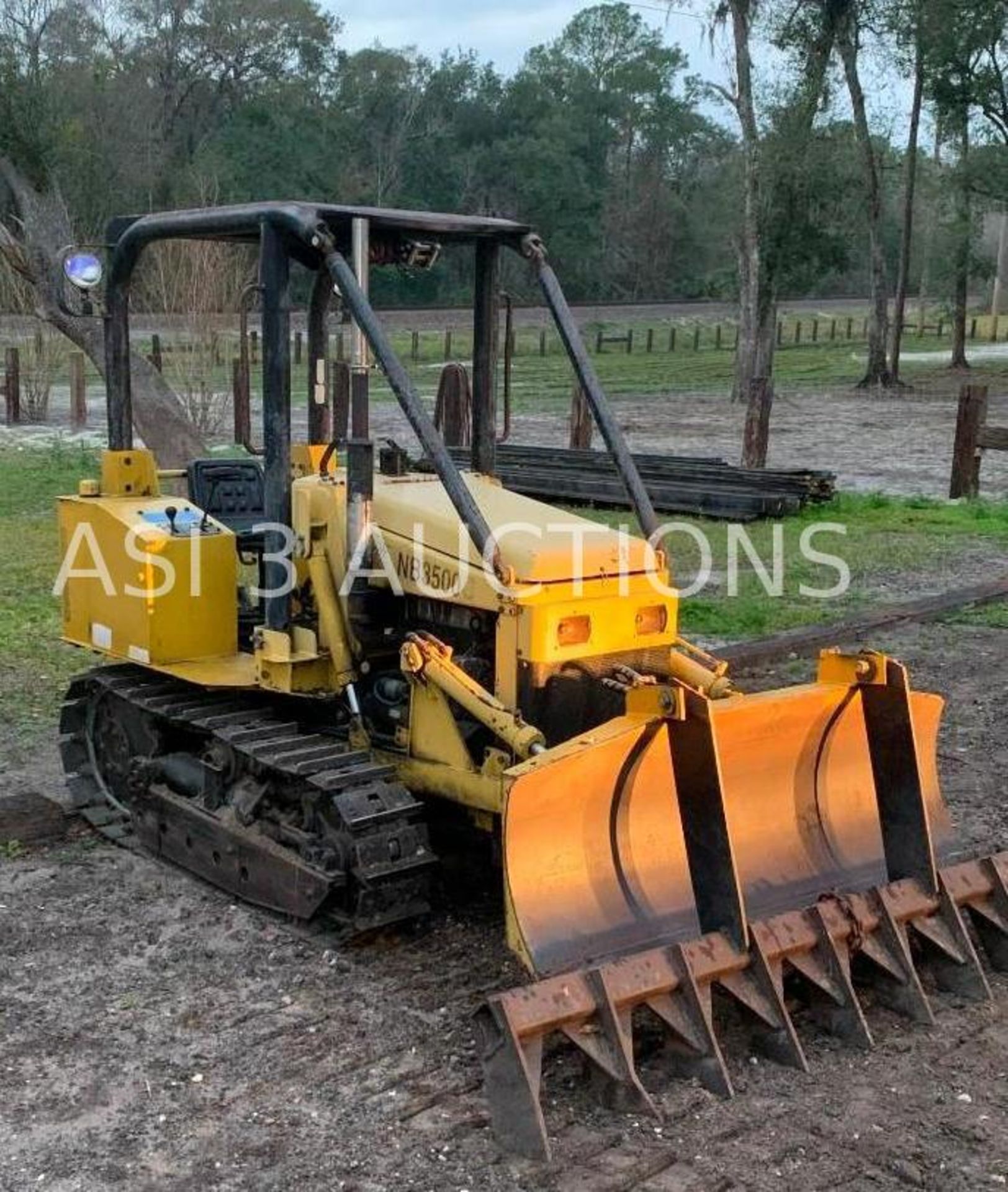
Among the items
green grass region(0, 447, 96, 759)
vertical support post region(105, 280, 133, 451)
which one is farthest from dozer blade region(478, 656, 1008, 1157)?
green grass region(0, 447, 96, 759)

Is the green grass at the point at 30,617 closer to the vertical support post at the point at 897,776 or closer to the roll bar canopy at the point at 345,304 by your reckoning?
the roll bar canopy at the point at 345,304

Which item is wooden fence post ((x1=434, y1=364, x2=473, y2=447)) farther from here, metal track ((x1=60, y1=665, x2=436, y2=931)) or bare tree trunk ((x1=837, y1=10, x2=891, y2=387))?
bare tree trunk ((x1=837, y1=10, x2=891, y2=387))

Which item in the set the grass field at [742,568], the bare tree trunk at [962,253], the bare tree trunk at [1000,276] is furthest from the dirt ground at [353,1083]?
the bare tree trunk at [1000,276]

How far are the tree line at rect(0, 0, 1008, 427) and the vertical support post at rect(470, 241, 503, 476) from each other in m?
1.39

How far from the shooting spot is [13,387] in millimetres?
23391

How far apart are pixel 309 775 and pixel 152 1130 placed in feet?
4.49

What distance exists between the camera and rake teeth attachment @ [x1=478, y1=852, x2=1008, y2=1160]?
399cm

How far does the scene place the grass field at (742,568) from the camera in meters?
8.59

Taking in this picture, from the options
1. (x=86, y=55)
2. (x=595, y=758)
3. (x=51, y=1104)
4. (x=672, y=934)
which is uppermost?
(x=86, y=55)

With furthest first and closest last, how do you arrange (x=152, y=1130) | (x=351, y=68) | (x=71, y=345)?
(x=351, y=68) < (x=71, y=345) < (x=152, y=1130)

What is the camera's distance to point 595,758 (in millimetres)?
4492

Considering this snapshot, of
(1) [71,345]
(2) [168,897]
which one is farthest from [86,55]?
(2) [168,897]

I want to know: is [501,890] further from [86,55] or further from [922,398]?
[86,55]

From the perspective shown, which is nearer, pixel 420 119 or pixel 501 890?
pixel 501 890
